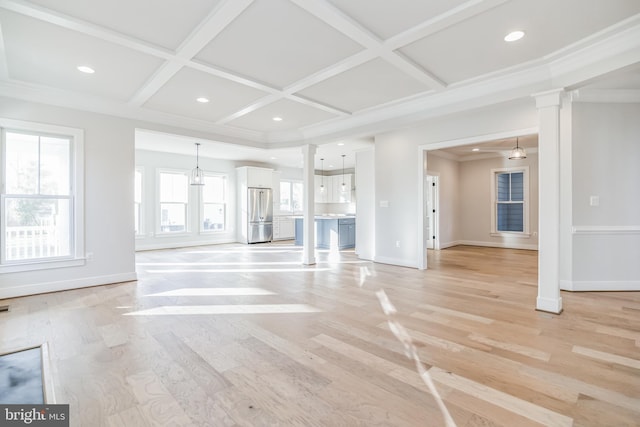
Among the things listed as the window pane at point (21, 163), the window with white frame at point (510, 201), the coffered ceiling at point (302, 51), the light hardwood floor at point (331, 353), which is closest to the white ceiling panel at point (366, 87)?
the coffered ceiling at point (302, 51)

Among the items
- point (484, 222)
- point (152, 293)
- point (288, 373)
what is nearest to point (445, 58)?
point (288, 373)

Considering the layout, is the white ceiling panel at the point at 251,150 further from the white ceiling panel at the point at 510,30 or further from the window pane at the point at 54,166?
the white ceiling panel at the point at 510,30

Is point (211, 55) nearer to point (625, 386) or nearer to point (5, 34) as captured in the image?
point (5, 34)

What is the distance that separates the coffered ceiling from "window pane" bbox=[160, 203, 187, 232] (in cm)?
441

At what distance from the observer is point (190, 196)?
8.92m

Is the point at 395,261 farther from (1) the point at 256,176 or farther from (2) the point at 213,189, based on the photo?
(2) the point at 213,189

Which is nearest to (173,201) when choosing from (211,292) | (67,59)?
(211,292)

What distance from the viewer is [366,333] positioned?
2756 mm

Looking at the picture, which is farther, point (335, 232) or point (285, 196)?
point (285, 196)

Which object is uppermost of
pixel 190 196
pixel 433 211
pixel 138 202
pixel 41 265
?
pixel 190 196

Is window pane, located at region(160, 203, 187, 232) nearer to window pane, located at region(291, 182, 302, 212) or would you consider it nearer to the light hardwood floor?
window pane, located at region(291, 182, 302, 212)

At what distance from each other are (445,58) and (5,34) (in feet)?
13.6

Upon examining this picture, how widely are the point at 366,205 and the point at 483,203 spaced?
156 inches

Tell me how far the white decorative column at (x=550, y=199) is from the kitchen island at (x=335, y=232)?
5.29 meters
